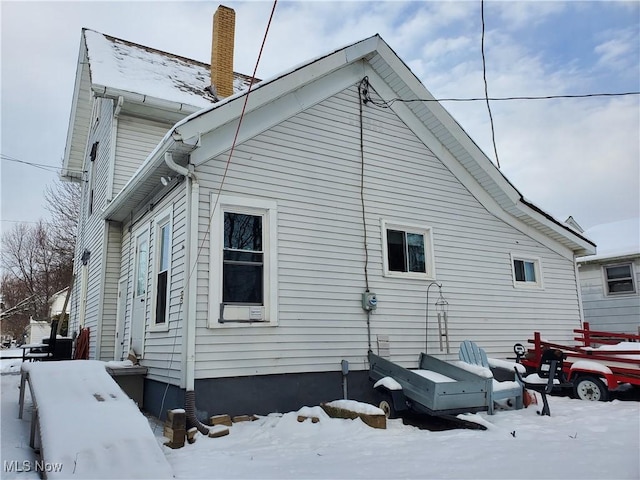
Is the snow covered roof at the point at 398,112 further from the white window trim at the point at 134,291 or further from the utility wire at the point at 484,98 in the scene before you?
the white window trim at the point at 134,291

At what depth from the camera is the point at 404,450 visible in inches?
196

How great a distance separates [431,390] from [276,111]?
186 inches

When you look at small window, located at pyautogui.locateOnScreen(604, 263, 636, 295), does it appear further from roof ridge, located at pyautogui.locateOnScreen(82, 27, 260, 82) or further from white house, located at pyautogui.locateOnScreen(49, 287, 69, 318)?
white house, located at pyautogui.locateOnScreen(49, 287, 69, 318)

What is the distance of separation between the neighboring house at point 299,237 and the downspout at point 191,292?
2 centimetres

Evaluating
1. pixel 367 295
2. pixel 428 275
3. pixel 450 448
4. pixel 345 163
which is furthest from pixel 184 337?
pixel 428 275

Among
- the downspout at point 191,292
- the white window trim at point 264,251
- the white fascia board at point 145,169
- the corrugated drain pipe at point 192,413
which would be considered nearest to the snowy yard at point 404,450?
the corrugated drain pipe at point 192,413

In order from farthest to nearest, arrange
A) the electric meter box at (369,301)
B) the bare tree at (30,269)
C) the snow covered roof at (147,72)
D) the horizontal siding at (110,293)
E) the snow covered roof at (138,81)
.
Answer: the bare tree at (30,269), the horizontal siding at (110,293), the snow covered roof at (147,72), the snow covered roof at (138,81), the electric meter box at (369,301)

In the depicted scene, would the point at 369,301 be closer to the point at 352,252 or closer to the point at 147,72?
the point at 352,252

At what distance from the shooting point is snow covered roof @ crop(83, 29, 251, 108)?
32.8 ft

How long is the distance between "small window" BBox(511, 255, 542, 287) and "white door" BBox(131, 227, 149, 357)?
7.22m

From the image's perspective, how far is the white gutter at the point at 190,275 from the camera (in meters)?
6.18

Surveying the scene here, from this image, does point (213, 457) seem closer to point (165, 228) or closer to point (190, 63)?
point (165, 228)

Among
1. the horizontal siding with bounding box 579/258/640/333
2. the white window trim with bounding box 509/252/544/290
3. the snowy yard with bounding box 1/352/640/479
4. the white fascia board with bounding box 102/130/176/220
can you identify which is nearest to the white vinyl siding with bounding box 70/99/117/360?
the white fascia board with bounding box 102/130/176/220

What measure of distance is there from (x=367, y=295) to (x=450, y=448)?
3.13 metres
